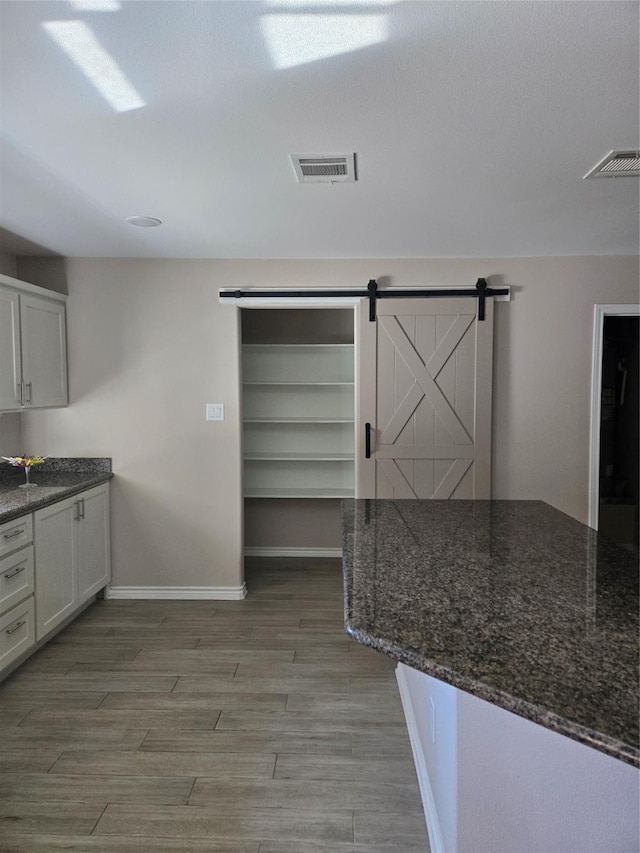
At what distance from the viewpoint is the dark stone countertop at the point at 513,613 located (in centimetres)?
93

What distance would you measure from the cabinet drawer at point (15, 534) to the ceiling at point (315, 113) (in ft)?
5.33

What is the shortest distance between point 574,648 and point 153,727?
6.73ft

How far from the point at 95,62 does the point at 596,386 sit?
3.56m

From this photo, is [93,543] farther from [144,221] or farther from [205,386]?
[144,221]

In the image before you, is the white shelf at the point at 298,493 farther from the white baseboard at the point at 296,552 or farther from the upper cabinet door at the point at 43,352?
the upper cabinet door at the point at 43,352

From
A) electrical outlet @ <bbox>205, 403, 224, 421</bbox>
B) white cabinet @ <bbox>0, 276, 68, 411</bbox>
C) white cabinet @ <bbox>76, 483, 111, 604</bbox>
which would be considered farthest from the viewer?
electrical outlet @ <bbox>205, 403, 224, 421</bbox>

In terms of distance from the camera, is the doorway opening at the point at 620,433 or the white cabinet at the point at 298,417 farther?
the doorway opening at the point at 620,433

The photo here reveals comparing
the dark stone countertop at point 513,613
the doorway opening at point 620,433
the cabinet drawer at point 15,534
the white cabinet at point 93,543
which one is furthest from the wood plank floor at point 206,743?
the doorway opening at point 620,433

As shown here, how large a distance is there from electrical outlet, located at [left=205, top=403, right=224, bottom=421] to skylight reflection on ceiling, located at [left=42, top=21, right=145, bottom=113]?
2289 mm

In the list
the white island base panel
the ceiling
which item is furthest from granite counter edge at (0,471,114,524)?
the white island base panel

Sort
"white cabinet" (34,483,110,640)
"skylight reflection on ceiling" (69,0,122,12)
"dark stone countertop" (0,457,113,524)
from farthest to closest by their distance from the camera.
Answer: "white cabinet" (34,483,110,640)
"dark stone countertop" (0,457,113,524)
"skylight reflection on ceiling" (69,0,122,12)

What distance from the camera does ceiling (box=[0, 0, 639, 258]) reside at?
4.71 feet

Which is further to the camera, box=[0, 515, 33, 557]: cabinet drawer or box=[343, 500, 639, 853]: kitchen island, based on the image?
box=[0, 515, 33, 557]: cabinet drawer

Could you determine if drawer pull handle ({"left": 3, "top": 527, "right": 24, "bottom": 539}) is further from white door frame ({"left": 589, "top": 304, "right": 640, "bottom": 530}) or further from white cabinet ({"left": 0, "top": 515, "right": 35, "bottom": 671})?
white door frame ({"left": 589, "top": 304, "right": 640, "bottom": 530})
